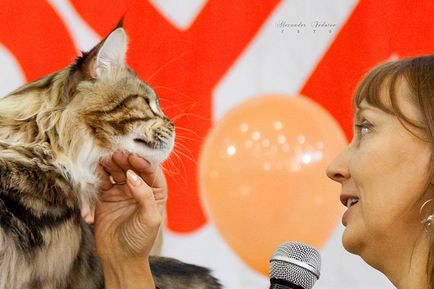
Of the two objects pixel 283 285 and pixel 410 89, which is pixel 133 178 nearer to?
pixel 283 285

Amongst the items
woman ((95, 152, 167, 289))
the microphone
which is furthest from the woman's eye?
woman ((95, 152, 167, 289))

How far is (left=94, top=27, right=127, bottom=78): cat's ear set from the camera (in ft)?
4.03

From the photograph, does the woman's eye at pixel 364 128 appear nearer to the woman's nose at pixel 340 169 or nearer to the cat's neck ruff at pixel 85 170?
the woman's nose at pixel 340 169

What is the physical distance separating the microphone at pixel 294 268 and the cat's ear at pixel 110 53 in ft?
1.91

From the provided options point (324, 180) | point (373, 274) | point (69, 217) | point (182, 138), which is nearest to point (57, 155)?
point (69, 217)

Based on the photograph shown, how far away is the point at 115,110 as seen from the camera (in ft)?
4.15

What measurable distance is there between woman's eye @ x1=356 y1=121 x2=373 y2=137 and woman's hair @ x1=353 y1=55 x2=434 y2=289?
3 centimetres

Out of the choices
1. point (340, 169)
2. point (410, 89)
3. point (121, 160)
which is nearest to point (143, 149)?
point (121, 160)

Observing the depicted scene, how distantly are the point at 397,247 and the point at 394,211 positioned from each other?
0.21ft

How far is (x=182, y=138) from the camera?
1.75 meters

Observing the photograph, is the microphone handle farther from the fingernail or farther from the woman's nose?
the fingernail

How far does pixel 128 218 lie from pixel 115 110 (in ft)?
0.76

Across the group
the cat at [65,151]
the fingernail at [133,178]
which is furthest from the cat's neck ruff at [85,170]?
the fingernail at [133,178]

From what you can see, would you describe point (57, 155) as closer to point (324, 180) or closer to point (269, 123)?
point (269, 123)
